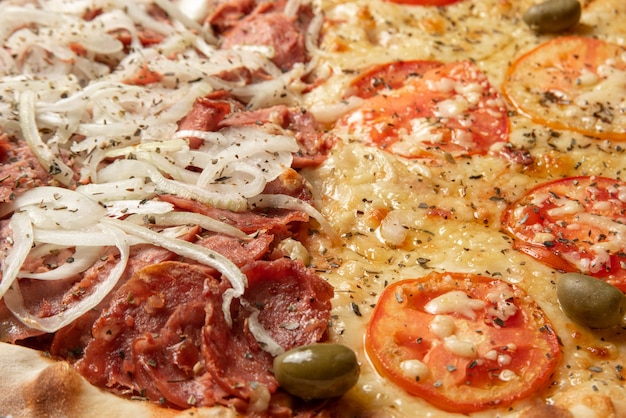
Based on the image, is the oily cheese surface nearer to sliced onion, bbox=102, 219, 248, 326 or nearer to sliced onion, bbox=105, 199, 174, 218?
sliced onion, bbox=102, 219, 248, 326

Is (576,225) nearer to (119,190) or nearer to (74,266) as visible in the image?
(119,190)

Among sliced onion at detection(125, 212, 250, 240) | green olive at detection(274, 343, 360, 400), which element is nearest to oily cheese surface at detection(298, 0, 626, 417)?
green olive at detection(274, 343, 360, 400)

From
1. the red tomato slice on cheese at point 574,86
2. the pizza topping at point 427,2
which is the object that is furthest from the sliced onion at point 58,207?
the pizza topping at point 427,2

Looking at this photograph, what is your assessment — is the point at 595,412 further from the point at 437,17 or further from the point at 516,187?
the point at 437,17

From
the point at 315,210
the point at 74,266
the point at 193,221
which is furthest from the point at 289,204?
the point at 74,266

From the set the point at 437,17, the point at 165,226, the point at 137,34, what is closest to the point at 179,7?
the point at 137,34
